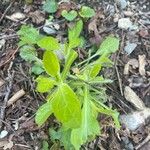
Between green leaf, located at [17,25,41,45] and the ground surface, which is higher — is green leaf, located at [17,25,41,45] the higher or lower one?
the higher one

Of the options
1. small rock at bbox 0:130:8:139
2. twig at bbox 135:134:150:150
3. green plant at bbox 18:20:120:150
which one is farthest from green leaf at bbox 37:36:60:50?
twig at bbox 135:134:150:150

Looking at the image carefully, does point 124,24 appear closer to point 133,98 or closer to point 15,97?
point 133,98

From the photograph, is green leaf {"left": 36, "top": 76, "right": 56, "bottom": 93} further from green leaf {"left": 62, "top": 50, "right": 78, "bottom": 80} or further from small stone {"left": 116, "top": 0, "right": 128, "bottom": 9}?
small stone {"left": 116, "top": 0, "right": 128, "bottom": 9}

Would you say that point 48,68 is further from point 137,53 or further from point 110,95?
point 137,53

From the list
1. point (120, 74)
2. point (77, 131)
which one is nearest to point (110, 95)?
point (120, 74)

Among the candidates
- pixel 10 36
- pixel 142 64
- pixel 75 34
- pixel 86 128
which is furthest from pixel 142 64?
pixel 10 36

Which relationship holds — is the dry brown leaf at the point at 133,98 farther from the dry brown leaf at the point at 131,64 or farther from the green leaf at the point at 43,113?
the green leaf at the point at 43,113
